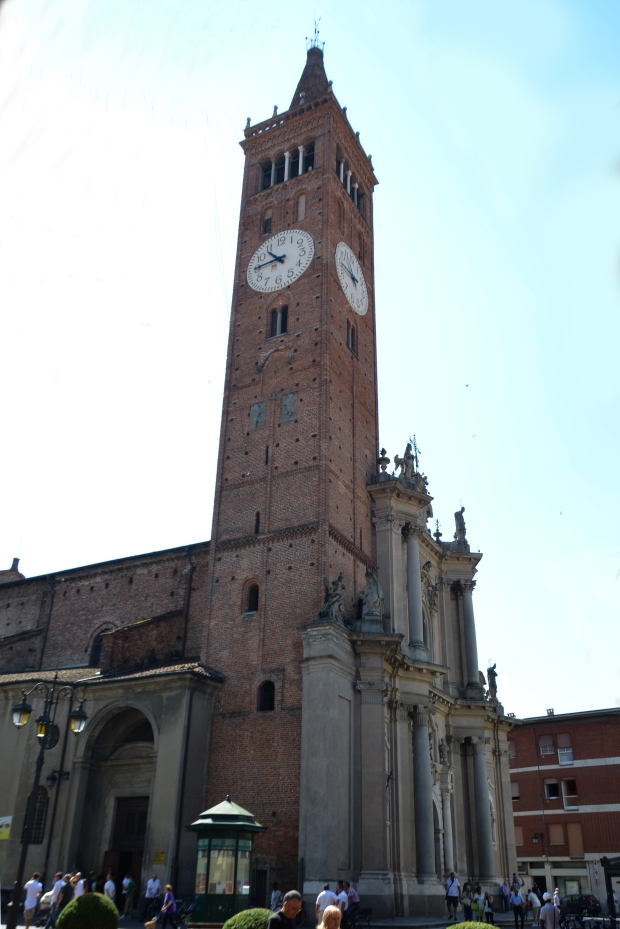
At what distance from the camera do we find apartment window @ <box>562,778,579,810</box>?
46.5 m

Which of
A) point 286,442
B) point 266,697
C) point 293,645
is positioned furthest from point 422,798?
point 286,442

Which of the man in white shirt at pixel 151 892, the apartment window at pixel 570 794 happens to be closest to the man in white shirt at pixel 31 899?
the man in white shirt at pixel 151 892

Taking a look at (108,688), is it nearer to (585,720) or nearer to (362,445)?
(362,445)

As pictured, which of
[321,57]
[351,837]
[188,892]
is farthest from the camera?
[321,57]

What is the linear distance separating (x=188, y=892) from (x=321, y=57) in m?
41.9

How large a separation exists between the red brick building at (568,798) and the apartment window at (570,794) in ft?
0.18

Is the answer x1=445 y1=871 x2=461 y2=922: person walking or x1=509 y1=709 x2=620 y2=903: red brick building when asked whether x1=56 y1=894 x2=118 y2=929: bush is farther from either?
x1=509 y1=709 x2=620 y2=903: red brick building

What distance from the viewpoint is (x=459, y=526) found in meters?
40.2

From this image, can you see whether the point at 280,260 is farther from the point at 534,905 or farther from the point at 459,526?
the point at 534,905

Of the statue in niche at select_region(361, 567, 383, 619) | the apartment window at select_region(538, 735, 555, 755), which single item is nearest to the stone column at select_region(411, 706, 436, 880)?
the statue in niche at select_region(361, 567, 383, 619)

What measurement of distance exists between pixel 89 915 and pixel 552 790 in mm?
40683

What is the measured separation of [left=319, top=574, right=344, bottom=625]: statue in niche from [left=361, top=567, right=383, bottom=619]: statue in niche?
124 cm

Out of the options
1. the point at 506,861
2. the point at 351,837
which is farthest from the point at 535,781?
the point at 351,837

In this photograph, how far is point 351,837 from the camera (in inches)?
971
